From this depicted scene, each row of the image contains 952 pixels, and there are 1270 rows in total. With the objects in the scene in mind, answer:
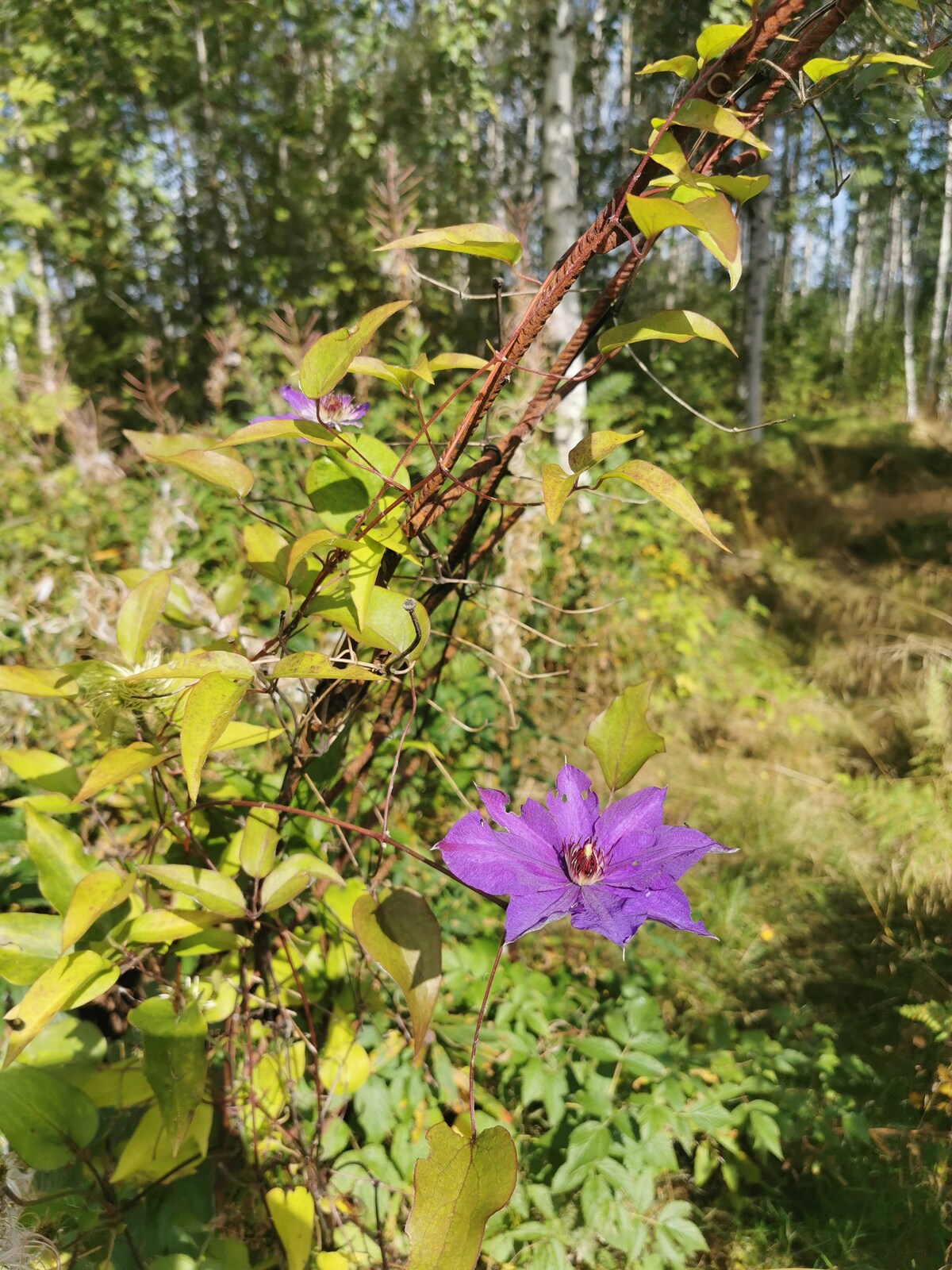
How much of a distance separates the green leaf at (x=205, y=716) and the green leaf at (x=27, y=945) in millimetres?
340

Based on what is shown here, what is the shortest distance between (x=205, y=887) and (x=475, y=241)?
620 mm

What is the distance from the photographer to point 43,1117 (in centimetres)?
77

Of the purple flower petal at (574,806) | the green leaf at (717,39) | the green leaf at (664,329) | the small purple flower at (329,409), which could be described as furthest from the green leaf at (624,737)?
the green leaf at (717,39)

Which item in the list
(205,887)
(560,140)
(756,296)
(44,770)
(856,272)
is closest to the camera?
(205,887)

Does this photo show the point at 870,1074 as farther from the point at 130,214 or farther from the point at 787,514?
the point at 130,214

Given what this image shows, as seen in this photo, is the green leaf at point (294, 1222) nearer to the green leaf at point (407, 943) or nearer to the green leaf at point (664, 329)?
the green leaf at point (407, 943)

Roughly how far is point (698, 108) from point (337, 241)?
9.89 meters

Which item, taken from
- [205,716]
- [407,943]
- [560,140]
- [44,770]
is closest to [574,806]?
[407,943]

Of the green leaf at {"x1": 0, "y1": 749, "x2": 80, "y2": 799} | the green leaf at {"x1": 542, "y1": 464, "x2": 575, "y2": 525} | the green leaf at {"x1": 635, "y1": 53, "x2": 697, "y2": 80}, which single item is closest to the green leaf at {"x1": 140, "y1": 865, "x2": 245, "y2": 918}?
the green leaf at {"x1": 0, "y1": 749, "x2": 80, "y2": 799}

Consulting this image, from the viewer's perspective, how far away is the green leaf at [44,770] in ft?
2.90

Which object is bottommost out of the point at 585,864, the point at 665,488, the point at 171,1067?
the point at 171,1067

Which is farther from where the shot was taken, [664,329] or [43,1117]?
[43,1117]

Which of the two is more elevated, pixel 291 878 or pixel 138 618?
pixel 138 618

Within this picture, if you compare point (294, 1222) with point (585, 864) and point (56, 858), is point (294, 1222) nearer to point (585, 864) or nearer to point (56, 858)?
point (56, 858)
